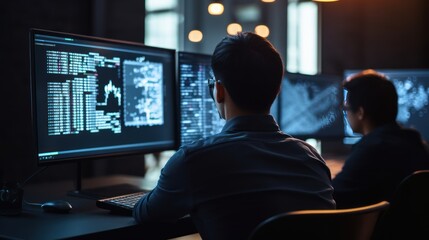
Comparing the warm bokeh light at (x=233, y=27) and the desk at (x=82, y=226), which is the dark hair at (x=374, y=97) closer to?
the desk at (x=82, y=226)

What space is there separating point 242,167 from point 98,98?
83 centimetres

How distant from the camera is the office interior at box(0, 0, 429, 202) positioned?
218cm

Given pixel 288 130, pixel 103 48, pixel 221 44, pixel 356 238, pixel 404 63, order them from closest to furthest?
pixel 356 238, pixel 221 44, pixel 103 48, pixel 288 130, pixel 404 63

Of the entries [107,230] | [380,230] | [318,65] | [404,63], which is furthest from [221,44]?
[404,63]

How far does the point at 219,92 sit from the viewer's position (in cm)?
147

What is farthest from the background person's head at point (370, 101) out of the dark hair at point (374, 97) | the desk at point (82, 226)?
the desk at point (82, 226)

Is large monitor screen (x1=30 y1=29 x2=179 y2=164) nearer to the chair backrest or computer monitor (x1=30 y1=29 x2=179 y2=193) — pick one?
computer monitor (x1=30 y1=29 x2=179 y2=193)

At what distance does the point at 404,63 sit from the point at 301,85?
1662mm

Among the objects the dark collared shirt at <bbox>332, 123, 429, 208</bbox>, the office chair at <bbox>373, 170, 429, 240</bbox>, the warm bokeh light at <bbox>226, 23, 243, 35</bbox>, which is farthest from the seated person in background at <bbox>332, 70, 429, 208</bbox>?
the warm bokeh light at <bbox>226, 23, 243, 35</bbox>

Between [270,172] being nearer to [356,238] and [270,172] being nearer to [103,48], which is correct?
[356,238]

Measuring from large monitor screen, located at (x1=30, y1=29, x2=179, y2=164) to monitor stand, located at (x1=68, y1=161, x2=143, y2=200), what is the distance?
0.11m

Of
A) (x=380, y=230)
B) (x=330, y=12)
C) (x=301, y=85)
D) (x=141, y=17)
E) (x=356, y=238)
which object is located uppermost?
(x=330, y=12)

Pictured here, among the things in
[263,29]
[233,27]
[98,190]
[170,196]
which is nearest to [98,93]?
[98,190]

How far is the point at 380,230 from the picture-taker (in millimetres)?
1961
